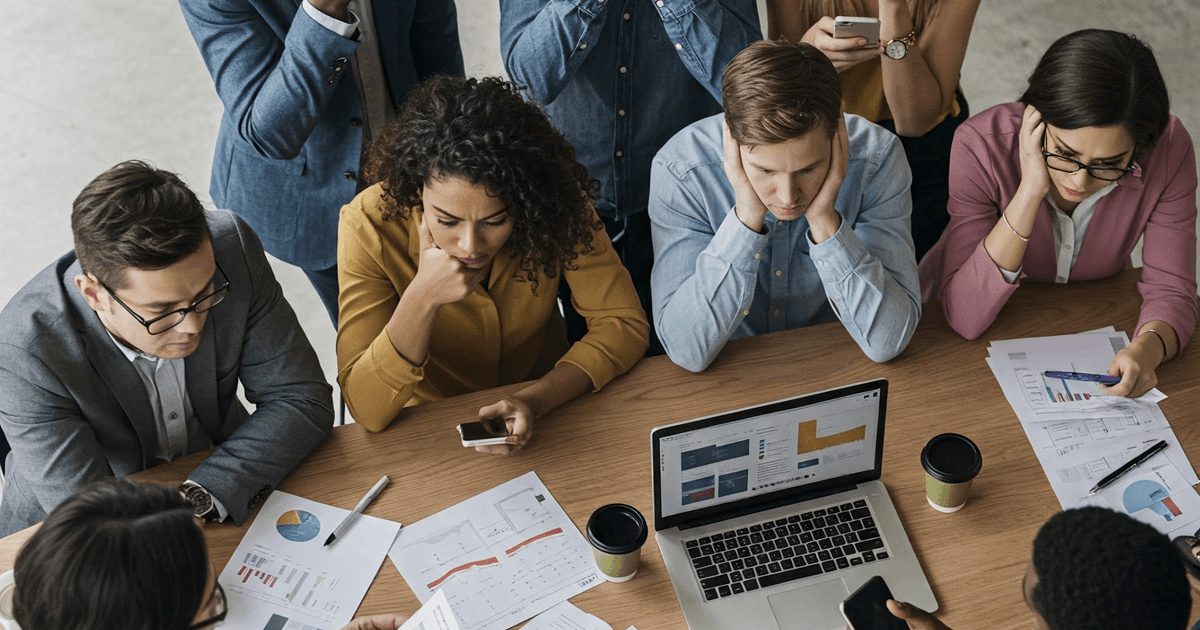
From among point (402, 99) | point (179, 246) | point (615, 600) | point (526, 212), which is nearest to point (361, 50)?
point (402, 99)

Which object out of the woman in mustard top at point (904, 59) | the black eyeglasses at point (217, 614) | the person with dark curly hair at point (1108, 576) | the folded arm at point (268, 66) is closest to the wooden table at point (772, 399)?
the black eyeglasses at point (217, 614)

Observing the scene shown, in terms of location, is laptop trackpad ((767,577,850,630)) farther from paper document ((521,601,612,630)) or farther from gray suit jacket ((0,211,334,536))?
gray suit jacket ((0,211,334,536))

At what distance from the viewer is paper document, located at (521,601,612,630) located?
168cm

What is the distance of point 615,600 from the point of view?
1.72 m

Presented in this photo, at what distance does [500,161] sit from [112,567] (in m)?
0.99

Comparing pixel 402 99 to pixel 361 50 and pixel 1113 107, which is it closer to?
pixel 361 50

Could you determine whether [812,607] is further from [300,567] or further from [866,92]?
[866,92]

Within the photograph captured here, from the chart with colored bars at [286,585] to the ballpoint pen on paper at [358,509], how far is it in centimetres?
7

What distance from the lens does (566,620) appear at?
1.69m

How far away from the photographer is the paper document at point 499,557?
1.71 meters

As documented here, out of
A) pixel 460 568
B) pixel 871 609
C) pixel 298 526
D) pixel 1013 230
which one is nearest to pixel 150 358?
pixel 298 526

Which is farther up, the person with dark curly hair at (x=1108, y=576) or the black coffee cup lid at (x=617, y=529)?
the person with dark curly hair at (x=1108, y=576)

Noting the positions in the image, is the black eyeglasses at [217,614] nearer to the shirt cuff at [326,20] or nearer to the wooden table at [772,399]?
the wooden table at [772,399]

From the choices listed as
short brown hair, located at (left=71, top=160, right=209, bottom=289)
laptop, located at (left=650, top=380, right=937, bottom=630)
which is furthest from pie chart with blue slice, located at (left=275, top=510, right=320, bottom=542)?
laptop, located at (left=650, top=380, right=937, bottom=630)
